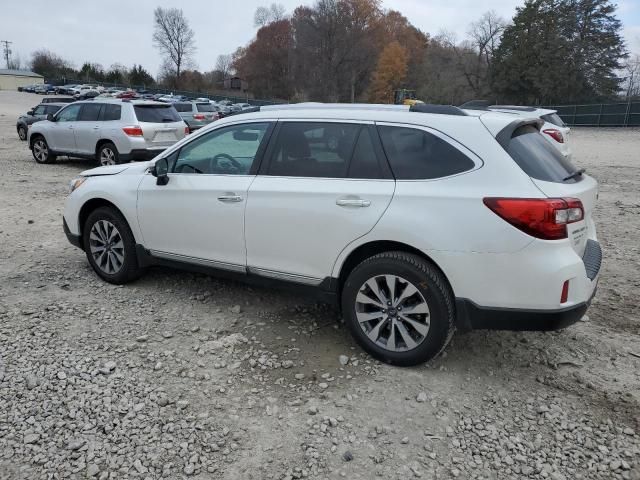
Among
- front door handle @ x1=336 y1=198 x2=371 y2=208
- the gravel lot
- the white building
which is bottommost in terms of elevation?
the gravel lot

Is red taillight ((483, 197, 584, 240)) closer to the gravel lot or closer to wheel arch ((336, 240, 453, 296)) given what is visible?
wheel arch ((336, 240, 453, 296))

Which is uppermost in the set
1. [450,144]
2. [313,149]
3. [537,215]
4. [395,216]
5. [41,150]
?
[450,144]

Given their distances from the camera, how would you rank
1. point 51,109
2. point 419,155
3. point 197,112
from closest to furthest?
point 419,155
point 51,109
point 197,112

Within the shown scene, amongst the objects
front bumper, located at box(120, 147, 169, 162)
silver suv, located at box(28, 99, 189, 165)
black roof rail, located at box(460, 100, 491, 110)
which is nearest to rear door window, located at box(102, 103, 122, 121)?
silver suv, located at box(28, 99, 189, 165)

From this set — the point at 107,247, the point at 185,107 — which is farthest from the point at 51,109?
the point at 107,247

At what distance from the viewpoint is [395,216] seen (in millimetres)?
3477

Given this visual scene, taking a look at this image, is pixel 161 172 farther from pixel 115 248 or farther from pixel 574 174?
pixel 574 174

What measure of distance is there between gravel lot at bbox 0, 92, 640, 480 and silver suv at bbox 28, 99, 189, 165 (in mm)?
7675

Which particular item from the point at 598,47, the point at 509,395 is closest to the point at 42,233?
the point at 509,395

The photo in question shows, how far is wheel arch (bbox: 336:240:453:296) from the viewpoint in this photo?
3.48 m

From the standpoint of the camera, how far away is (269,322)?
4.39 m

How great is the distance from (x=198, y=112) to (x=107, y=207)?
17.7 metres

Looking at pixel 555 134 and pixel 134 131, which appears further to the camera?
pixel 134 131

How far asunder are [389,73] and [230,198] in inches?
3053
